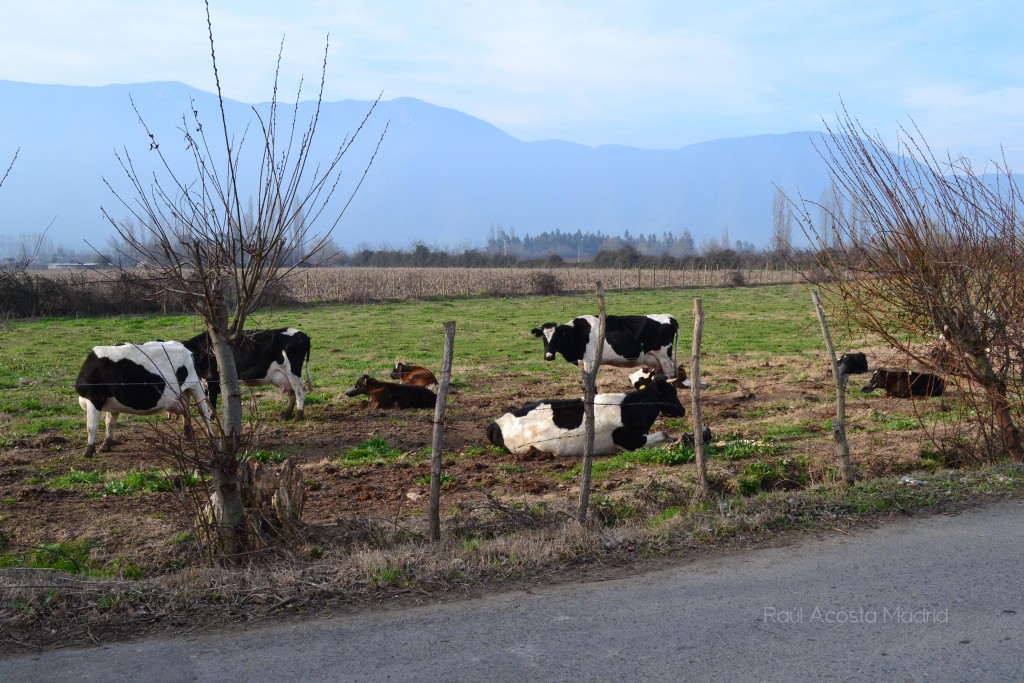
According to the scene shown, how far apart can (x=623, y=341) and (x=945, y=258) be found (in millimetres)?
8035

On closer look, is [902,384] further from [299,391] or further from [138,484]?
[138,484]

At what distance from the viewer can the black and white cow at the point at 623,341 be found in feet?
52.2

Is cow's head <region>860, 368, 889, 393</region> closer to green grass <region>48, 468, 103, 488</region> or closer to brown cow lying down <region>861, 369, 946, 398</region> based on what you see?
brown cow lying down <region>861, 369, 946, 398</region>

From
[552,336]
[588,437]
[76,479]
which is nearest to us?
[588,437]

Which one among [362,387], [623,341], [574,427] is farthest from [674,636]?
[623,341]

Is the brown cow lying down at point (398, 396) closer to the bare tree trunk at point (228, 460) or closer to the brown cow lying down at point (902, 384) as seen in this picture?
the brown cow lying down at point (902, 384)

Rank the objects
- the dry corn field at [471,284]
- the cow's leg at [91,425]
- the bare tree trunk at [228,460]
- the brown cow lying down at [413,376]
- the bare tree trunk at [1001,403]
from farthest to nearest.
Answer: the dry corn field at [471,284] → the brown cow lying down at [413,376] → the cow's leg at [91,425] → the bare tree trunk at [1001,403] → the bare tree trunk at [228,460]

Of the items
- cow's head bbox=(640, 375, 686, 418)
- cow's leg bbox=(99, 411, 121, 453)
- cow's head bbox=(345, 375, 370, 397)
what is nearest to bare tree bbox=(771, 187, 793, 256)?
cow's head bbox=(640, 375, 686, 418)

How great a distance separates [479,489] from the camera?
8.23 metres

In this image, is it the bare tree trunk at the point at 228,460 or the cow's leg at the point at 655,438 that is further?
the cow's leg at the point at 655,438

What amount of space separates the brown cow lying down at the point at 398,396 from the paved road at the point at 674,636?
8.09 m

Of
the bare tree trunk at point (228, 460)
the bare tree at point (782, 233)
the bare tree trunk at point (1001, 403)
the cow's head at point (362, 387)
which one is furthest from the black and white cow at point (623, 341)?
the bare tree trunk at point (228, 460)

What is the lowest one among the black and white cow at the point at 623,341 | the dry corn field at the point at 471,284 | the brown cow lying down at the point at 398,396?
the brown cow lying down at the point at 398,396

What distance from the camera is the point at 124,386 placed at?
34.1ft
